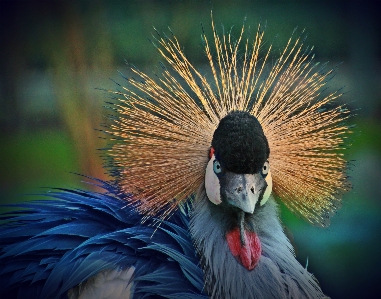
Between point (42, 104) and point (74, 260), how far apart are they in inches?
22.6

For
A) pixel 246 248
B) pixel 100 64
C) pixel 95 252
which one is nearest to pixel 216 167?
pixel 246 248

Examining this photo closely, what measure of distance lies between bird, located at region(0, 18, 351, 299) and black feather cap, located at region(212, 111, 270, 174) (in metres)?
0.02

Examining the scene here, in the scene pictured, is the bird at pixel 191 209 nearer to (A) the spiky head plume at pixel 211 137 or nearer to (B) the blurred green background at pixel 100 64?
(A) the spiky head plume at pixel 211 137

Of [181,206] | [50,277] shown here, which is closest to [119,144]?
[181,206]

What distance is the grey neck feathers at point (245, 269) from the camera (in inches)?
45.0

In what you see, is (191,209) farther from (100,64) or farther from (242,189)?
(100,64)

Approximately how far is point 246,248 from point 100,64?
28.5 inches

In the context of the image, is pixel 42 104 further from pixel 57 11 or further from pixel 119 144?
pixel 119 144

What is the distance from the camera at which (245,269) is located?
45.2 inches

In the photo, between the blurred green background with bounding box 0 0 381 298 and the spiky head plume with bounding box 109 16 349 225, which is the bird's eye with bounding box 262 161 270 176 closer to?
the spiky head plume with bounding box 109 16 349 225

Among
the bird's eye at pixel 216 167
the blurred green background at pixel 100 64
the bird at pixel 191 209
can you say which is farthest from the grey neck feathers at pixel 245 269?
the blurred green background at pixel 100 64

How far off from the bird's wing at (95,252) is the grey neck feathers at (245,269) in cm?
4

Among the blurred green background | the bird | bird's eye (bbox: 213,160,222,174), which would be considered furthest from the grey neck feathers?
the blurred green background

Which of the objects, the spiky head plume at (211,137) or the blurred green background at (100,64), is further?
the blurred green background at (100,64)
